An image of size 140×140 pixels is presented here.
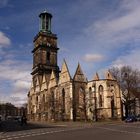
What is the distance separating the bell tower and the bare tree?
19315mm

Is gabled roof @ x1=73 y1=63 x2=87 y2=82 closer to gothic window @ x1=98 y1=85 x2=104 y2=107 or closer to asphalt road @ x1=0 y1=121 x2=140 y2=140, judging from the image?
gothic window @ x1=98 y1=85 x2=104 y2=107

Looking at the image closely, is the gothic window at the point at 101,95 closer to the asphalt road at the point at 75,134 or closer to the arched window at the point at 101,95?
the arched window at the point at 101,95

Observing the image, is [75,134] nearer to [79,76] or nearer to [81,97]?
[81,97]

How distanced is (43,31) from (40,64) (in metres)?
11.3

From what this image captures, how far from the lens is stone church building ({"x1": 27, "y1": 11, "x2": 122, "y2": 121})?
222 feet

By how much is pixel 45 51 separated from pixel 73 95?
915 inches

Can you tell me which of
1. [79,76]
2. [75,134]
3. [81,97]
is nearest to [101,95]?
[81,97]

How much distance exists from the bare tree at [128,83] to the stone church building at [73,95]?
480 cm

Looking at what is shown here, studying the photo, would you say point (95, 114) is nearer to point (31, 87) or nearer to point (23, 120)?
point (23, 120)

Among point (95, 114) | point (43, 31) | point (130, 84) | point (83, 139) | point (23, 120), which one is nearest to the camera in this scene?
point (83, 139)

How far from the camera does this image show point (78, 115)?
225 ft

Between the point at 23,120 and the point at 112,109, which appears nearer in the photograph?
the point at 23,120

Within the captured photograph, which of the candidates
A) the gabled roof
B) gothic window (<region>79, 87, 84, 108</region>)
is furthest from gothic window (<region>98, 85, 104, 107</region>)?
the gabled roof

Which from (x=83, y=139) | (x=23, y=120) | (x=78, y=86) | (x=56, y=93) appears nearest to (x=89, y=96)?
(x=78, y=86)
